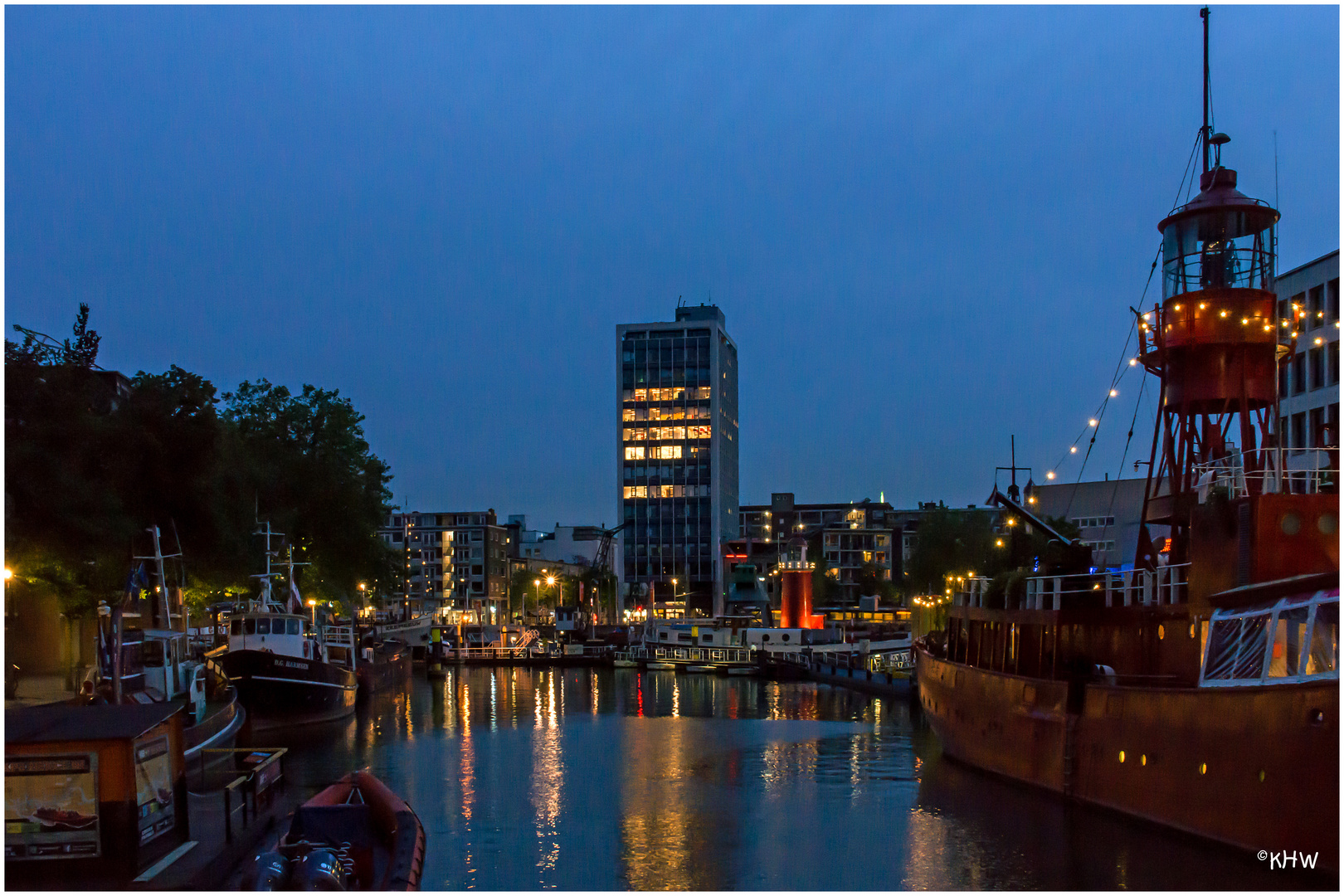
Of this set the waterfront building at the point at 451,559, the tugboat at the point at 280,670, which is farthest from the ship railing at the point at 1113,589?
the waterfront building at the point at 451,559

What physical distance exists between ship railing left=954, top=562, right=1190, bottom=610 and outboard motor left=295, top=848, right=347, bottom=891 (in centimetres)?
1751

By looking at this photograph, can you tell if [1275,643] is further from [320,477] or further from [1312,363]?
[320,477]

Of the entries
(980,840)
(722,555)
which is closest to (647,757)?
(980,840)

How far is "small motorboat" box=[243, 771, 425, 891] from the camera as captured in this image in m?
17.6

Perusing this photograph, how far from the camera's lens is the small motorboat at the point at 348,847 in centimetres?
1758

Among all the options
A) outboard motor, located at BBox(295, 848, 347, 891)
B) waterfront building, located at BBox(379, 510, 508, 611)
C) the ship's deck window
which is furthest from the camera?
waterfront building, located at BBox(379, 510, 508, 611)

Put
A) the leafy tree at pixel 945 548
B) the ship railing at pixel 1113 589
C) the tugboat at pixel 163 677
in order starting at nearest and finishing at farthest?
1. the ship railing at pixel 1113 589
2. the tugboat at pixel 163 677
3. the leafy tree at pixel 945 548

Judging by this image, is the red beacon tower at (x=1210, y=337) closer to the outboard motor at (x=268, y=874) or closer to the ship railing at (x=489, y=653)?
the outboard motor at (x=268, y=874)

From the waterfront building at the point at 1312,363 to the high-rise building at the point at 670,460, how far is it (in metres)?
114

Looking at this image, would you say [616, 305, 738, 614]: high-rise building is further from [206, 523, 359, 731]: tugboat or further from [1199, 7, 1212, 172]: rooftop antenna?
[1199, 7, 1212, 172]: rooftop antenna

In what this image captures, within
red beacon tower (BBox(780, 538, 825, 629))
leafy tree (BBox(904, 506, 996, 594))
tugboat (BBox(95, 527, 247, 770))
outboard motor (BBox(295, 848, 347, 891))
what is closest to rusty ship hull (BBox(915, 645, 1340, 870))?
outboard motor (BBox(295, 848, 347, 891))

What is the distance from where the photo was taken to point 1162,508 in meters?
30.6

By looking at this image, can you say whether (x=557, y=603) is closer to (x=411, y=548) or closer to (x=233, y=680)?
(x=411, y=548)

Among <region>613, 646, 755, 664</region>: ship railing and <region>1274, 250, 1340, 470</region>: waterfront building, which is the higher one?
<region>1274, 250, 1340, 470</region>: waterfront building
